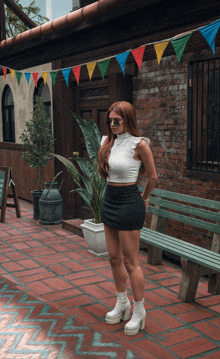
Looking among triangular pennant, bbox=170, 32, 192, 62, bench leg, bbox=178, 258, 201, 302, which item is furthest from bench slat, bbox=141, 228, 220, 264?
triangular pennant, bbox=170, 32, 192, 62

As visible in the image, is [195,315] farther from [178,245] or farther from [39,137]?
[39,137]

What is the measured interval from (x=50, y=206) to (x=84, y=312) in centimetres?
358

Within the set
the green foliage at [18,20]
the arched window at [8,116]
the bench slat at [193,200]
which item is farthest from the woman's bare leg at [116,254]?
the green foliage at [18,20]

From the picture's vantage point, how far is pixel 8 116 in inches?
415

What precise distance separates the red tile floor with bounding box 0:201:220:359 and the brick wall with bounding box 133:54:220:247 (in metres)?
0.97

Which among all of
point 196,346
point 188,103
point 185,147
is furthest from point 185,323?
point 188,103

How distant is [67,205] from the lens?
24.7 ft

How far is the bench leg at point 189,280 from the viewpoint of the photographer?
12.6 feet

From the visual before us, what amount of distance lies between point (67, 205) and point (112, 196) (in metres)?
4.35

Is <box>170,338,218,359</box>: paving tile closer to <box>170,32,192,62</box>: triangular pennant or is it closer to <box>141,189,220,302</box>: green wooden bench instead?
<box>141,189,220,302</box>: green wooden bench

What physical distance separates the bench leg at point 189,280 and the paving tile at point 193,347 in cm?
70

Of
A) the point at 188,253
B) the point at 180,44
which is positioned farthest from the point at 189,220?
the point at 180,44

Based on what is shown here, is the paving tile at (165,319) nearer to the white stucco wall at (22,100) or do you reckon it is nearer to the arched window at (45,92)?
the arched window at (45,92)

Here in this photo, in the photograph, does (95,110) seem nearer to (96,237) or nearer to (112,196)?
(96,237)
